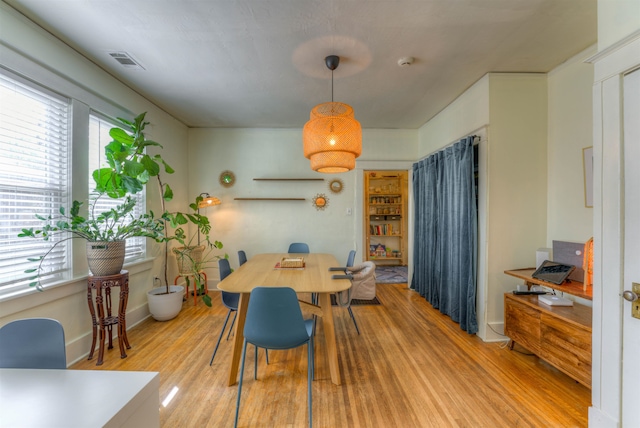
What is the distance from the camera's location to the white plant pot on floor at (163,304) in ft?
9.83

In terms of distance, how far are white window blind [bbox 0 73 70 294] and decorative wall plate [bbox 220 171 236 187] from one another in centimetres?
217

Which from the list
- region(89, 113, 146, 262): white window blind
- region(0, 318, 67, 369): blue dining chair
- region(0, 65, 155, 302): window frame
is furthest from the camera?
region(89, 113, 146, 262): white window blind

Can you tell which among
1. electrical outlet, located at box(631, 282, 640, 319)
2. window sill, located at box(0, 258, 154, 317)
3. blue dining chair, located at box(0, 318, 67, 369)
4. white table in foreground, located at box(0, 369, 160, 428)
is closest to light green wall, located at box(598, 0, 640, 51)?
electrical outlet, located at box(631, 282, 640, 319)

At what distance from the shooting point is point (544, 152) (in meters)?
2.57

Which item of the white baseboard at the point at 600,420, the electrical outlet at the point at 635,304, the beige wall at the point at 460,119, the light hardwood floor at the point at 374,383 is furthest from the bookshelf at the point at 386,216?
the electrical outlet at the point at 635,304

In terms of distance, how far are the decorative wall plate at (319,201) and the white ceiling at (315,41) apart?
1683 millimetres

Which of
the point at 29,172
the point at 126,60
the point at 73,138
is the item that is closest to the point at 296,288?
the point at 29,172

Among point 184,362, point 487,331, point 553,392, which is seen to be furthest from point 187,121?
point 553,392

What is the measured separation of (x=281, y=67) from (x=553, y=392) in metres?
3.46

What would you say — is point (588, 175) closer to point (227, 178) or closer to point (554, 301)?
point (554, 301)

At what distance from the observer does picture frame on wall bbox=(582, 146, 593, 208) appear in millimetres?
2117

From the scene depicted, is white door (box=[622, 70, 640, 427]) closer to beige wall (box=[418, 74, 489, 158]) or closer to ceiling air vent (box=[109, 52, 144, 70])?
beige wall (box=[418, 74, 489, 158])

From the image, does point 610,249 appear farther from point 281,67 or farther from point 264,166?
point 264,166

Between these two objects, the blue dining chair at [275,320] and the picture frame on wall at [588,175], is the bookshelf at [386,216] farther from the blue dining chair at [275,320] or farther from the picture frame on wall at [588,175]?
the blue dining chair at [275,320]
